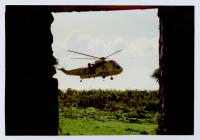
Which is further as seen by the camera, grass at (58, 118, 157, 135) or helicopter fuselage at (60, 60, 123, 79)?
helicopter fuselage at (60, 60, 123, 79)

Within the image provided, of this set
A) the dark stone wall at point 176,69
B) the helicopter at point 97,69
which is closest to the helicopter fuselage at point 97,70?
the helicopter at point 97,69

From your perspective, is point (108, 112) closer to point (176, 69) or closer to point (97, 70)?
point (97, 70)

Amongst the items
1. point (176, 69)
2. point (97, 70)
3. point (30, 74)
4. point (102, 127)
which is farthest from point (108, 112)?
point (30, 74)

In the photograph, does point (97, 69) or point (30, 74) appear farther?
point (97, 69)

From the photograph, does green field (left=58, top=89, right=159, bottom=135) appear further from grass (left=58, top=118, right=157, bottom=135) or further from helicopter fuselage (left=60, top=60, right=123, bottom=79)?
helicopter fuselage (left=60, top=60, right=123, bottom=79)

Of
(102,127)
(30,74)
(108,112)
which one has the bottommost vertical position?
(102,127)

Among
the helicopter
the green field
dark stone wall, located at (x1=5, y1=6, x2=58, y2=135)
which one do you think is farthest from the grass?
the helicopter
